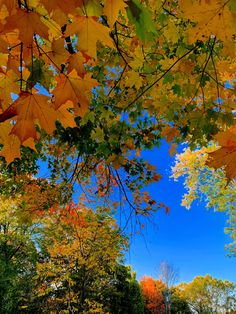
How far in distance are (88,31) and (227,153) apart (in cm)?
68

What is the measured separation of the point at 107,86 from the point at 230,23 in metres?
2.65

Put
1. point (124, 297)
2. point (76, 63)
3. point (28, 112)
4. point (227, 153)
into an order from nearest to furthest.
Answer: point (227, 153), point (28, 112), point (76, 63), point (124, 297)

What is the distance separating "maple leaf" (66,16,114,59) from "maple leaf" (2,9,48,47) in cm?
13

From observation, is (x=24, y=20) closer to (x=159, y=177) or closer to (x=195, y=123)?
(x=195, y=123)

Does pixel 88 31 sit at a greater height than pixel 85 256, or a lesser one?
lesser

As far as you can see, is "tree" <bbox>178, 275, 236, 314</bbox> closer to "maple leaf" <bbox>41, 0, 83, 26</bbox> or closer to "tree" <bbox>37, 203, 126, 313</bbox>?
"tree" <bbox>37, 203, 126, 313</bbox>

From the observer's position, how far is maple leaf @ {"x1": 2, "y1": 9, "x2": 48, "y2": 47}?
0.97 m

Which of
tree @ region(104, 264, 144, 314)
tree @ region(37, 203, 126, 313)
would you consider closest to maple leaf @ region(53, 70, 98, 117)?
tree @ region(37, 203, 126, 313)

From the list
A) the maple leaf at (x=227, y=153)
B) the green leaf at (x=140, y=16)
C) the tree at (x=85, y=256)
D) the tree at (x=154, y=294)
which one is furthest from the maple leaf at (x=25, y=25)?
the tree at (x=154, y=294)

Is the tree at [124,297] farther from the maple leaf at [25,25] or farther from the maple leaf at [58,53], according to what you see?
the maple leaf at [25,25]

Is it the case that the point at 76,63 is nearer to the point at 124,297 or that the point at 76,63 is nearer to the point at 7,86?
the point at 7,86

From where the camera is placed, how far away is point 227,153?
0.88 meters

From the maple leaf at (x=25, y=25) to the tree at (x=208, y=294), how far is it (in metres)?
53.9

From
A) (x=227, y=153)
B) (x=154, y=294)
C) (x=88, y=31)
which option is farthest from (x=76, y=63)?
(x=154, y=294)
